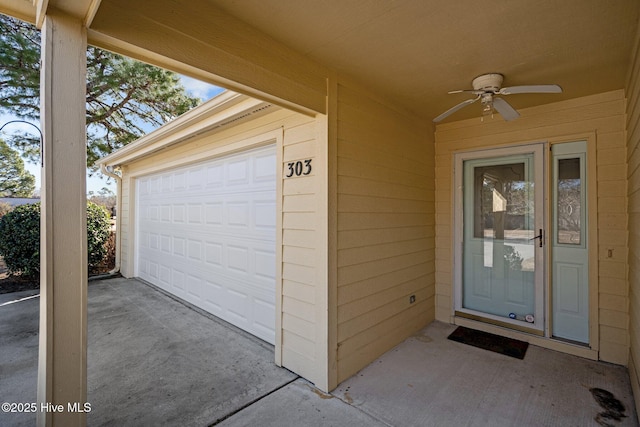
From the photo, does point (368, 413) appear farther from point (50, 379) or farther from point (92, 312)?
point (92, 312)

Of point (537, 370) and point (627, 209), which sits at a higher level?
point (627, 209)

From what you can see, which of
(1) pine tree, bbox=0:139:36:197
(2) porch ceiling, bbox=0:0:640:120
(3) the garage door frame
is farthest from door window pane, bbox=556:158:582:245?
(1) pine tree, bbox=0:139:36:197

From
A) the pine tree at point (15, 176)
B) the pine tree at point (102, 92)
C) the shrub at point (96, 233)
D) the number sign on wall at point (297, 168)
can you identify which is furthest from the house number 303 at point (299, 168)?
the pine tree at point (15, 176)

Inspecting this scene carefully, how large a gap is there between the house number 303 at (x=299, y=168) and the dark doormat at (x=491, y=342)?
2.45m

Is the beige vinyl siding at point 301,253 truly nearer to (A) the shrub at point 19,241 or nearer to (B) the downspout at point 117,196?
(B) the downspout at point 117,196

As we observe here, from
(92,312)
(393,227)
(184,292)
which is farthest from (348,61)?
(92,312)

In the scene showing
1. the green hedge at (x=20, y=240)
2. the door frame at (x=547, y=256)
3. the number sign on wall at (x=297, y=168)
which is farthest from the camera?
the green hedge at (x=20, y=240)

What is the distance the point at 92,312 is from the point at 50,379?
353 cm

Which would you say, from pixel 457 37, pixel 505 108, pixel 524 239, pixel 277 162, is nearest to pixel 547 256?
pixel 524 239

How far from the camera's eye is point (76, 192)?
134 centimetres

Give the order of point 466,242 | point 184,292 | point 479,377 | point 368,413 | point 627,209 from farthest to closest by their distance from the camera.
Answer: point 184,292
point 466,242
point 627,209
point 479,377
point 368,413

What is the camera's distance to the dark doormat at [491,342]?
2.94 m

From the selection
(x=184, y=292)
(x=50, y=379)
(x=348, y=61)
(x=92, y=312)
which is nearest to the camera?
(x=50, y=379)

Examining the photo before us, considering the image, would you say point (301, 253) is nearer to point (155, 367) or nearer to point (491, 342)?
point (155, 367)
